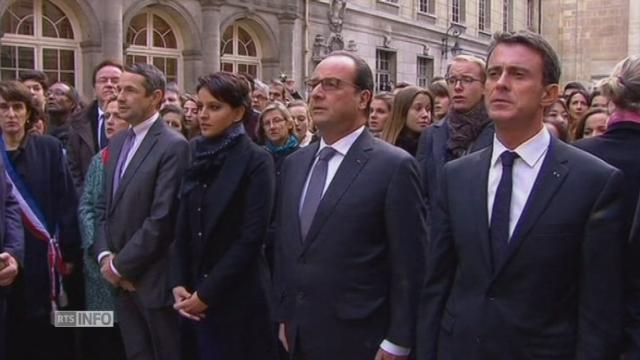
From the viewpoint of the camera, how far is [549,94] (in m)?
2.86

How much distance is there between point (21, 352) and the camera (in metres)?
5.69

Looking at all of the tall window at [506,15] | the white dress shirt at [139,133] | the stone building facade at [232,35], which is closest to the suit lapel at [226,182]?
the white dress shirt at [139,133]

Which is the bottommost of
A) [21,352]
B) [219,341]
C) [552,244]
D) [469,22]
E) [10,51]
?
[21,352]

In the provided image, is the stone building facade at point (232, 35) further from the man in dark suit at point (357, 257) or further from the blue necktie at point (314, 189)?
the man in dark suit at point (357, 257)

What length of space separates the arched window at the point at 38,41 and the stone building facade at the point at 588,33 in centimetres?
2607

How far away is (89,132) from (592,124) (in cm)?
430

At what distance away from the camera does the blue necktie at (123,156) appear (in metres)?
4.96

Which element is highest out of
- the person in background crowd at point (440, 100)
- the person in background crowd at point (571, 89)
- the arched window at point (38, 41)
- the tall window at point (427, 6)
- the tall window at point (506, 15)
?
the tall window at point (506, 15)

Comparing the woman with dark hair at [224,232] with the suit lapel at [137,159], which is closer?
the woman with dark hair at [224,232]

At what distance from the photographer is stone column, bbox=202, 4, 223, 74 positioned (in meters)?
17.3

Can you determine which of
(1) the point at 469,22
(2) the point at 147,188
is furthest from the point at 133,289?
(1) the point at 469,22

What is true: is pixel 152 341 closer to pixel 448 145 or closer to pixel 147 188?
pixel 147 188

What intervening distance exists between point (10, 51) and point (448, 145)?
1173 cm

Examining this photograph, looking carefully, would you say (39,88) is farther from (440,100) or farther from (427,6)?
(427,6)
